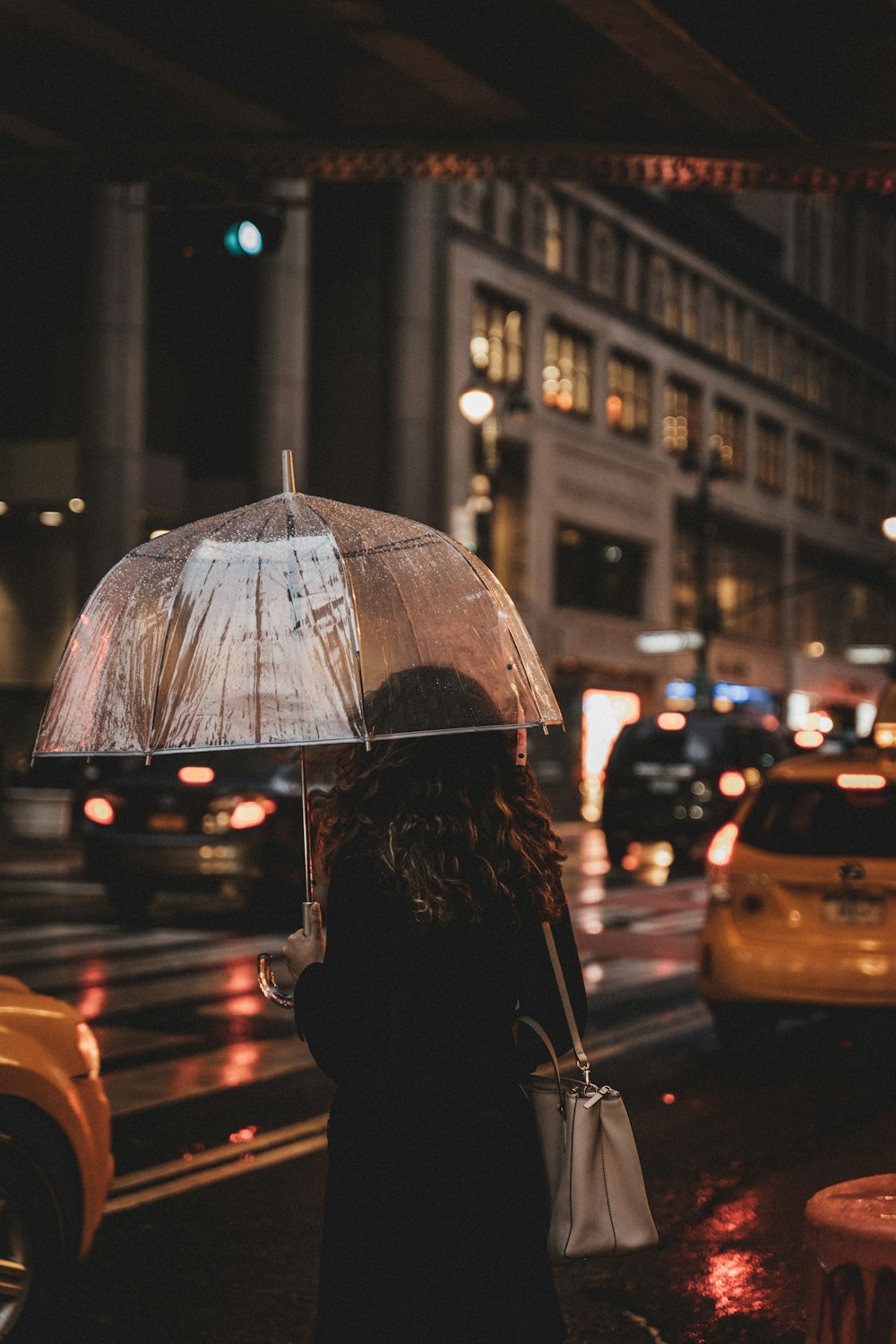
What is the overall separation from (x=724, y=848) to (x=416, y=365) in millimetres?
30307

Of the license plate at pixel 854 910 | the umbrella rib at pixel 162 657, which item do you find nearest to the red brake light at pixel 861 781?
the license plate at pixel 854 910

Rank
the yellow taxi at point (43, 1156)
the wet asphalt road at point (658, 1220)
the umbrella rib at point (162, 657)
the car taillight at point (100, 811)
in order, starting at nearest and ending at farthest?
1. the umbrella rib at point (162, 657)
2. the yellow taxi at point (43, 1156)
3. the wet asphalt road at point (658, 1220)
4. the car taillight at point (100, 811)

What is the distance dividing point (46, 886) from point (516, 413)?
38.5 ft

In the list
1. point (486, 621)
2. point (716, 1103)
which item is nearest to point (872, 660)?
point (716, 1103)

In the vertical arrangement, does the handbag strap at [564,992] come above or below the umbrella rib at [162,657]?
below

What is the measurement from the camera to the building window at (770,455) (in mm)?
60719

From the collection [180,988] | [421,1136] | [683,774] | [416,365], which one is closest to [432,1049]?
[421,1136]

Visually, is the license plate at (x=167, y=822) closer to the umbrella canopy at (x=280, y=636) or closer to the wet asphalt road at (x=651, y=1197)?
the wet asphalt road at (x=651, y=1197)

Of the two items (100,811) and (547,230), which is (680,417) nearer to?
(547,230)

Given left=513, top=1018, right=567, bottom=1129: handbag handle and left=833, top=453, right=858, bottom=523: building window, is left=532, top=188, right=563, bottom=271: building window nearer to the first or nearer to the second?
left=833, top=453, right=858, bottom=523: building window

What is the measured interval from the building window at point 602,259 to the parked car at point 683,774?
2608 cm

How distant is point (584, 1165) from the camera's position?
A: 3.08 meters

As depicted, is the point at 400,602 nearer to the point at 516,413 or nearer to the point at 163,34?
the point at 163,34

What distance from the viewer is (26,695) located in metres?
35.3
